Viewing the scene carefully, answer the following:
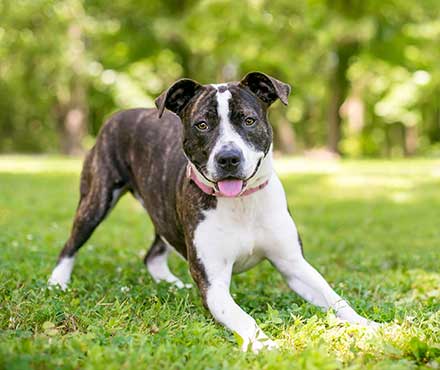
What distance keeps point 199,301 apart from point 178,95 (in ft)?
4.48

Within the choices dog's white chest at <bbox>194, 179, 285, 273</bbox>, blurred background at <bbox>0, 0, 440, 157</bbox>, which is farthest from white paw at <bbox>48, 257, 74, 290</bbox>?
blurred background at <bbox>0, 0, 440, 157</bbox>

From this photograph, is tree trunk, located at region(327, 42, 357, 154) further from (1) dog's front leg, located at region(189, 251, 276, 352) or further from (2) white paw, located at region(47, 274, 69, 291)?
(1) dog's front leg, located at region(189, 251, 276, 352)

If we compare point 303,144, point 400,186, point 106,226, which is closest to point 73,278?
point 106,226

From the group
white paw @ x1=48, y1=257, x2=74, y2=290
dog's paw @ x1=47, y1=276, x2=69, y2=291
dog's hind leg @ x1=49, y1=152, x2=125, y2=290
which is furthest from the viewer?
dog's hind leg @ x1=49, y1=152, x2=125, y2=290

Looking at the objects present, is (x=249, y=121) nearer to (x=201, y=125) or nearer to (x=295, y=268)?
(x=201, y=125)

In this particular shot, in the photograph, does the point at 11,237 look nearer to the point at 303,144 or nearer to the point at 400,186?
the point at 400,186

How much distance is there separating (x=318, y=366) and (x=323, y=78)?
87.4ft

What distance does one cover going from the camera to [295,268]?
4535 mm

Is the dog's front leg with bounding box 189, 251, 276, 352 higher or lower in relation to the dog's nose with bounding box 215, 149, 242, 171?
lower

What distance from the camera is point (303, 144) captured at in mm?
44031

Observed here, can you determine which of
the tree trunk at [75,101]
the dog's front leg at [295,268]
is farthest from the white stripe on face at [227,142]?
the tree trunk at [75,101]

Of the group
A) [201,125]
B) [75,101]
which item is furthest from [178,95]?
[75,101]

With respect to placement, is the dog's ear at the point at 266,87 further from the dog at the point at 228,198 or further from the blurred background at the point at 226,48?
the blurred background at the point at 226,48

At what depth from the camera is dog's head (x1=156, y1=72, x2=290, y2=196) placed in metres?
3.96
